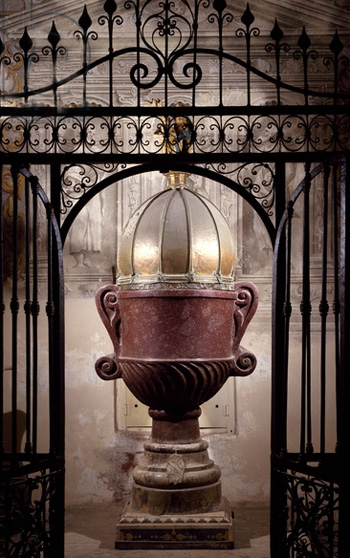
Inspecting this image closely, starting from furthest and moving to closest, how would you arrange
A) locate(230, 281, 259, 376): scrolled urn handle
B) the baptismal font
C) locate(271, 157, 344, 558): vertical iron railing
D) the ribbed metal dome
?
1. locate(230, 281, 259, 376): scrolled urn handle
2. the ribbed metal dome
3. the baptismal font
4. locate(271, 157, 344, 558): vertical iron railing

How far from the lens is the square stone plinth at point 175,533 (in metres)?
5.45

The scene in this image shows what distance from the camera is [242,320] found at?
19.6 ft

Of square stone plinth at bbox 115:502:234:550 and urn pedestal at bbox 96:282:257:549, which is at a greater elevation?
urn pedestal at bbox 96:282:257:549

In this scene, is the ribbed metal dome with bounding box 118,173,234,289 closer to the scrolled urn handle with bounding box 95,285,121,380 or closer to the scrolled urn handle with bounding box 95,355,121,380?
the scrolled urn handle with bounding box 95,285,121,380

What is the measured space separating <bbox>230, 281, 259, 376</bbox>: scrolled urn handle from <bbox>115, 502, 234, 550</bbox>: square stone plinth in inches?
43.1

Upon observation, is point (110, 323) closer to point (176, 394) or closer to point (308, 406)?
point (176, 394)

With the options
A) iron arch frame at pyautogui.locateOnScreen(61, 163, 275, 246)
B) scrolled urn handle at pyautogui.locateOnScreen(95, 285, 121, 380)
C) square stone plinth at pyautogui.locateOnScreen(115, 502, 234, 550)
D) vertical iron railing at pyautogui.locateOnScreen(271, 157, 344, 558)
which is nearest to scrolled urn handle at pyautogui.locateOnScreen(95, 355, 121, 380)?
scrolled urn handle at pyautogui.locateOnScreen(95, 285, 121, 380)

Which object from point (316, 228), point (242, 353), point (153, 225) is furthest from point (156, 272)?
point (316, 228)

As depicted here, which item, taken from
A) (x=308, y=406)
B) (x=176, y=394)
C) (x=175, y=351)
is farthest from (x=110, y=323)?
(x=308, y=406)

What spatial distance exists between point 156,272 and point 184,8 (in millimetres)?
2646

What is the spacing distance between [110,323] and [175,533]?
61.4 inches

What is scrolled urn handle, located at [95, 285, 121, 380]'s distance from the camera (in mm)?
5965

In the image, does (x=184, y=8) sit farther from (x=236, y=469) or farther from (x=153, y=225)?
(x=236, y=469)

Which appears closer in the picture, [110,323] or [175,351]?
[175,351]
